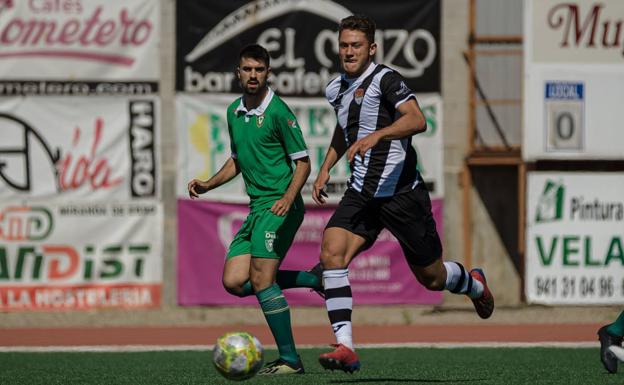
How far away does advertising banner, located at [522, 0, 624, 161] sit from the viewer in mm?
18500

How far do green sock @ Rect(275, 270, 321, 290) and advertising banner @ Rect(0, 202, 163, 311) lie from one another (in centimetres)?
890

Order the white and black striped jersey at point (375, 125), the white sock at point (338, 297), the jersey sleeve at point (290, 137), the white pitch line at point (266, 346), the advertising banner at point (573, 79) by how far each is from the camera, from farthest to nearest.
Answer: the advertising banner at point (573, 79), the white pitch line at point (266, 346), the jersey sleeve at point (290, 137), the white and black striped jersey at point (375, 125), the white sock at point (338, 297)

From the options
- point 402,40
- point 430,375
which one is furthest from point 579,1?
point 430,375

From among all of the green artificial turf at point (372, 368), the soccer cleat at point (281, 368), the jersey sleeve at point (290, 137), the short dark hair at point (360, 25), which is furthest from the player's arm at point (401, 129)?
the soccer cleat at point (281, 368)

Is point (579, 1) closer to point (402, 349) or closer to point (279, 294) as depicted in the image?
point (402, 349)

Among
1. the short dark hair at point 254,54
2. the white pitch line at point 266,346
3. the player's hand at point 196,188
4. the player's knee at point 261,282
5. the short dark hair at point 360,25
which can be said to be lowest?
the white pitch line at point 266,346

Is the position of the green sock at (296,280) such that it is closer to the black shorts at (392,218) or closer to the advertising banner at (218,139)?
the black shorts at (392,218)

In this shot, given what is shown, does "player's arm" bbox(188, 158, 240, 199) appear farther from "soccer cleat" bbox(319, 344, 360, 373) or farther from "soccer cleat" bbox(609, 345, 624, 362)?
"soccer cleat" bbox(609, 345, 624, 362)

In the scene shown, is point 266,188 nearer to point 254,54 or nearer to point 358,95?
point 254,54

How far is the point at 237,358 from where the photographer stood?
8141mm

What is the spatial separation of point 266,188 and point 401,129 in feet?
5.29

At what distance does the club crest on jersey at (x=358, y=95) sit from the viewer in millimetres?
9086

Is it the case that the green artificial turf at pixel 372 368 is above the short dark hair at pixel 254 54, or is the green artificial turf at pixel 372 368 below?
below

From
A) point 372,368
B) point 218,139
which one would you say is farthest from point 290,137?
point 218,139
